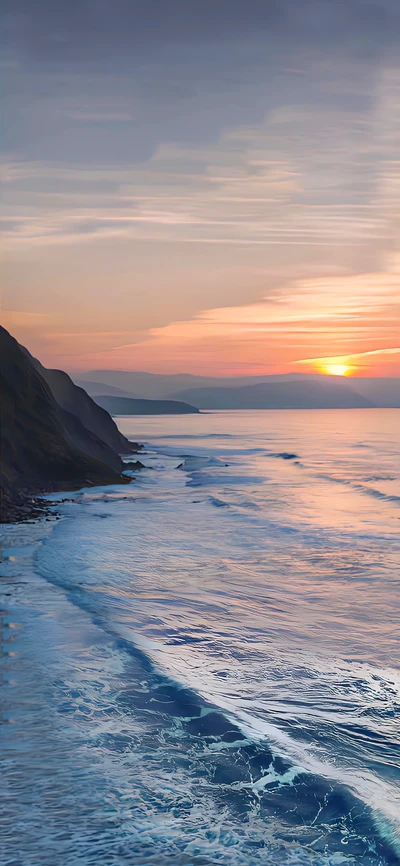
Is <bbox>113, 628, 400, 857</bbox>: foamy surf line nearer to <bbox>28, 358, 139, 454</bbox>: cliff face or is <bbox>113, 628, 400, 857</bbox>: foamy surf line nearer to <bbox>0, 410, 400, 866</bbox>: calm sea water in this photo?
<bbox>0, 410, 400, 866</bbox>: calm sea water

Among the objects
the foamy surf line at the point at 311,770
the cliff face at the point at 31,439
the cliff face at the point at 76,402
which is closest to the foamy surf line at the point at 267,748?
the foamy surf line at the point at 311,770

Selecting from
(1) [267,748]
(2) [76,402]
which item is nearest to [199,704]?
(1) [267,748]

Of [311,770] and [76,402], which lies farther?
[76,402]

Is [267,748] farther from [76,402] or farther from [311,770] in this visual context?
[76,402]

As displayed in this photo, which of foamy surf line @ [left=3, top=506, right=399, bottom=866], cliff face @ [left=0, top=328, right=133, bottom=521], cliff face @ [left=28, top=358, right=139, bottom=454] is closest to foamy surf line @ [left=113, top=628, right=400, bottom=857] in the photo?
foamy surf line @ [left=3, top=506, right=399, bottom=866]

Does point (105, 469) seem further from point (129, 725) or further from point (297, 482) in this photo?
point (129, 725)
